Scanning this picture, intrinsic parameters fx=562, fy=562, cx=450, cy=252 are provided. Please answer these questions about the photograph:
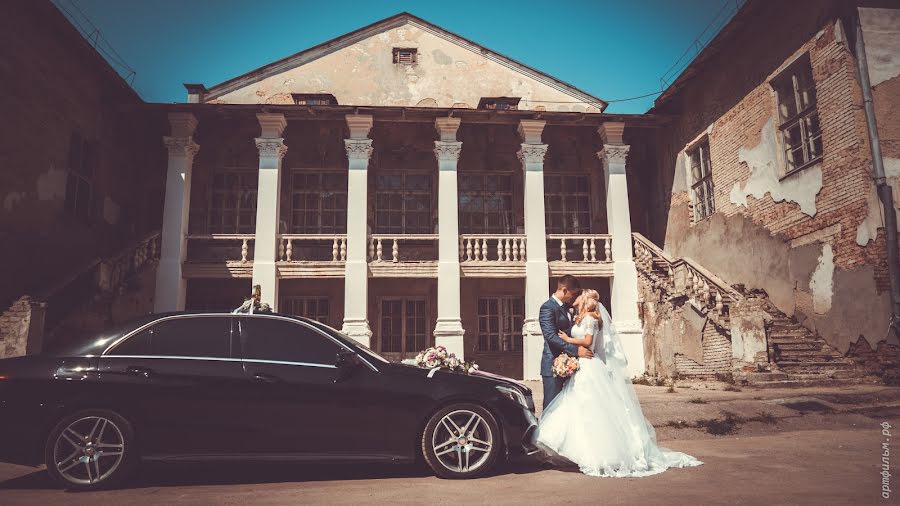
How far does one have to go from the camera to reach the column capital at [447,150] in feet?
47.2

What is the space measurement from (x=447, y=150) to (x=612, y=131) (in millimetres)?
4499

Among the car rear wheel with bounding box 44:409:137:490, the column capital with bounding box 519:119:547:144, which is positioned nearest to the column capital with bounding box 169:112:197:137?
the column capital with bounding box 519:119:547:144

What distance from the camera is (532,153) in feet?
48.1

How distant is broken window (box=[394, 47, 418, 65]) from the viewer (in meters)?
17.4

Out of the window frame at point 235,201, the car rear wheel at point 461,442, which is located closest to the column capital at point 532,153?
the window frame at point 235,201

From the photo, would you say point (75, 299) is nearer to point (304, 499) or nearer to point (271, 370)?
point (271, 370)

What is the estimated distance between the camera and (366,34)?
1741 centimetres

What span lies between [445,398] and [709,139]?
1178cm

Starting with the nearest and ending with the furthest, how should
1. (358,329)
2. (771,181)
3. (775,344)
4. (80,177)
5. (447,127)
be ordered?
(775,344)
(771,181)
(80,177)
(358,329)
(447,127)

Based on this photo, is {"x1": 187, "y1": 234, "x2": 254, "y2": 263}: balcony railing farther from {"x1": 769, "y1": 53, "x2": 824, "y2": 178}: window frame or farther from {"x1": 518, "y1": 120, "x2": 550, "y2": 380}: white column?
{"x1": 769, "y1": 53, "x2": 824, "y2": 178}: window frame

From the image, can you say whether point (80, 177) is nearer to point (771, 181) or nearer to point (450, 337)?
point (450, 337)

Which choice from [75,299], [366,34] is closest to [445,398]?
[75,299]

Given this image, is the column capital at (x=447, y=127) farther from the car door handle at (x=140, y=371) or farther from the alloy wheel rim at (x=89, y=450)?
the alloy wheel rim at (x=89, y=450)

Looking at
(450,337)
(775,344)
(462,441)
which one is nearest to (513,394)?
(462,441)
